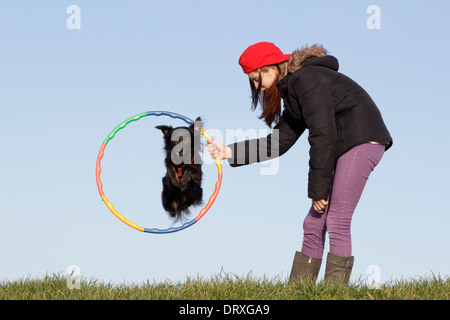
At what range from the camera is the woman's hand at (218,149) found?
19.9 ft

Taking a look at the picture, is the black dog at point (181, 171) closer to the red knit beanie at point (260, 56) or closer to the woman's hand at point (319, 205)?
the red knit beanie at point (260, 56)

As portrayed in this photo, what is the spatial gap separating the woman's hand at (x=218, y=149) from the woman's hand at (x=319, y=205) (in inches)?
54.7

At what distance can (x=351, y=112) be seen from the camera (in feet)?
17.0

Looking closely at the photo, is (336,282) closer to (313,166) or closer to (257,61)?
(313,166)

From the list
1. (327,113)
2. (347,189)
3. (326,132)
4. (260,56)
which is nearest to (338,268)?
(347,189)

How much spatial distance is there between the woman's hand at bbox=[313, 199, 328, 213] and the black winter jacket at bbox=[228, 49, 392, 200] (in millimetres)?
69

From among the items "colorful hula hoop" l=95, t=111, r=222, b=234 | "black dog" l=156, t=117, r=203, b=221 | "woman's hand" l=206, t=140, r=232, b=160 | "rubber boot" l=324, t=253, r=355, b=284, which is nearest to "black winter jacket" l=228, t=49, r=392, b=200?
"rubber boot" l=324, t=253, r=355, b=284

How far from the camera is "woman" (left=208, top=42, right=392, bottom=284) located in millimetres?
4973

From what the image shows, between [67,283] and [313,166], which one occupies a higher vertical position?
[313,166]

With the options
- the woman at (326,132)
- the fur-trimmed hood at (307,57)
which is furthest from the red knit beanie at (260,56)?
the fur-trimmed hood at (307,57)

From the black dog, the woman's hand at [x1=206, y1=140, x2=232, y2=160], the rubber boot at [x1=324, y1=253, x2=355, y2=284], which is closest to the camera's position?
the rubber boot at [x1=324, y1=253, x2=355, y2=284]

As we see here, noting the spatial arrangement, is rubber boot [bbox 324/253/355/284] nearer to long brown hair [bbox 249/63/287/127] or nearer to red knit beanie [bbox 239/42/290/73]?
long brown hair [bbox 249/63/287/127]
